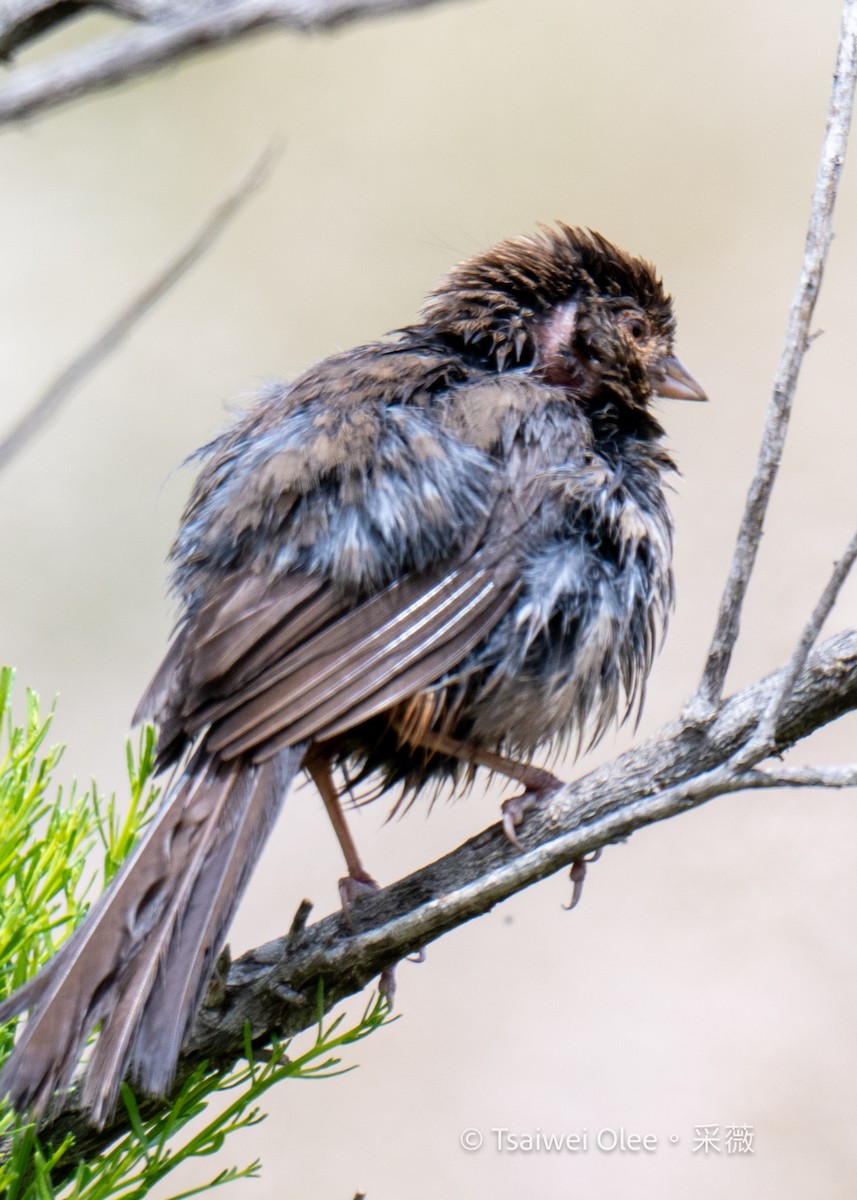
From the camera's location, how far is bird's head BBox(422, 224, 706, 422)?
2.93 metres

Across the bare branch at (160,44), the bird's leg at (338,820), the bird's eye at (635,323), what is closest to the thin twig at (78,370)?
the bare branch at (160,44)

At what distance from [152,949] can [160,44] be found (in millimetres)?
1375

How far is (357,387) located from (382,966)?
1.15 m

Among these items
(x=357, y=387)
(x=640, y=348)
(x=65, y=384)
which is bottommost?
(x=65, y=384)

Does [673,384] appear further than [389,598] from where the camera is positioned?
Yes

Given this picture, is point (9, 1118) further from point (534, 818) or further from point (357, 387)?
point (357, 387)

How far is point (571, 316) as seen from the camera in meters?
3.04

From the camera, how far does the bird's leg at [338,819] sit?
2.64m

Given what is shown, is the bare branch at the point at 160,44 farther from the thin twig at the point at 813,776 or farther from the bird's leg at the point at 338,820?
the bird's leg at the point at 338,820

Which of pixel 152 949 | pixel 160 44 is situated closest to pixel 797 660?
pixel 152 949

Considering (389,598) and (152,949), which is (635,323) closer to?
(389,598)

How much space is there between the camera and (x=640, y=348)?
3.06 meters

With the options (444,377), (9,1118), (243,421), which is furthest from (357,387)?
(9,1118)

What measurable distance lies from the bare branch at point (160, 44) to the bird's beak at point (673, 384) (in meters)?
2.27
